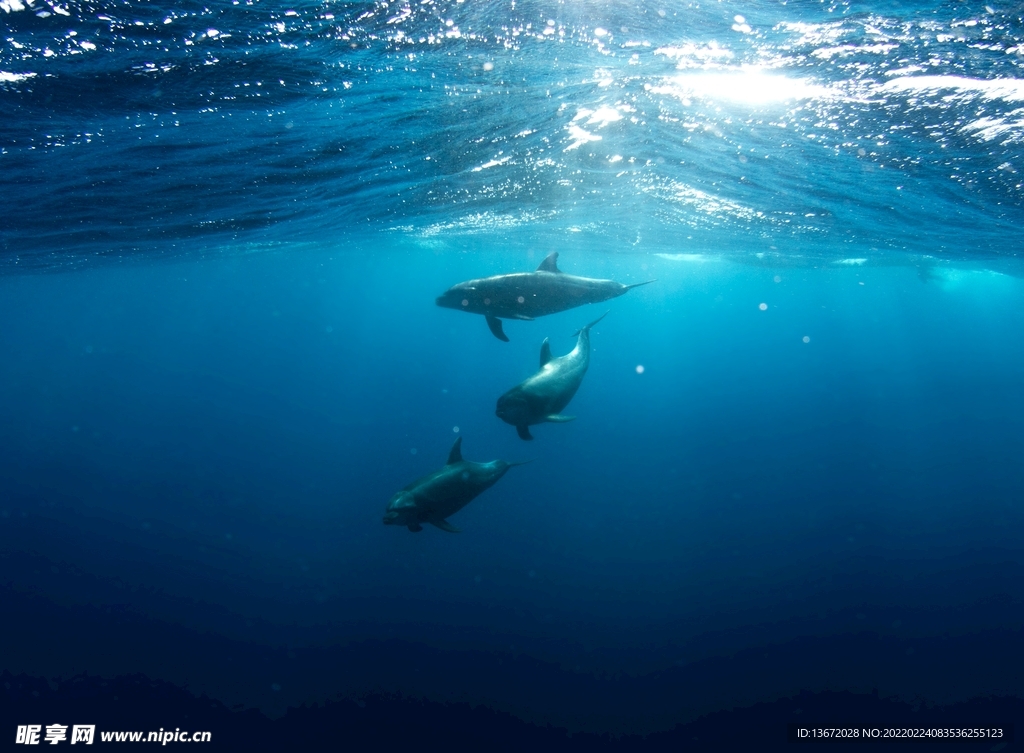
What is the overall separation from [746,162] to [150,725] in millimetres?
22265

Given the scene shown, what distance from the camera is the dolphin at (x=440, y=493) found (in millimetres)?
7449

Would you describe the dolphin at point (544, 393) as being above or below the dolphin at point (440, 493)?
above

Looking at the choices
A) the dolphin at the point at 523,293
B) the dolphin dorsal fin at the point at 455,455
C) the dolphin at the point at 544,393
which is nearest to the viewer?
the dolphin at the point at 544,393

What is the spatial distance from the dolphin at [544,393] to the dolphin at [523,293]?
711mm

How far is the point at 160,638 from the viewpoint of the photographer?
16.9m

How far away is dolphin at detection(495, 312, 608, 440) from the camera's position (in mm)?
7234

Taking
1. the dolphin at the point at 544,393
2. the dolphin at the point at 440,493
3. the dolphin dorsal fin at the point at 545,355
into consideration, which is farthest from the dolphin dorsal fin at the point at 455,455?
the dolphin dorsal fin at the point at 545,355

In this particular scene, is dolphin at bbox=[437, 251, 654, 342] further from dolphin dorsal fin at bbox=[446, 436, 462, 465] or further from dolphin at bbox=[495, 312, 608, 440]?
dolphin dorsal fin at bbox=[446, 436, 462, 465]

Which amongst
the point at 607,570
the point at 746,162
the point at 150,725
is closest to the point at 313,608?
the point at 150,725

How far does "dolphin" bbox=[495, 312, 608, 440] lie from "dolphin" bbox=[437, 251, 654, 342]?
0.71m

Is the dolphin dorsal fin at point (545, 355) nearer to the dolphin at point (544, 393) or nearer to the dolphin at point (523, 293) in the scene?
the dolphin at point (544, 393)

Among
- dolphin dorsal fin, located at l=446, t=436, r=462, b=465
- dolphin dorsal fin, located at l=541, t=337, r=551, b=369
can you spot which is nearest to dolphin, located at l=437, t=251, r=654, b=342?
dolphin dorsal fin, located at l=541, t=337, r=551, b=369

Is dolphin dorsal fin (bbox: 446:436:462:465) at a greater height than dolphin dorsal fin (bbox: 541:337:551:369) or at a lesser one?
lesser

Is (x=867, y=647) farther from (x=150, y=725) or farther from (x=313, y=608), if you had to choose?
(x=150, y=725)
